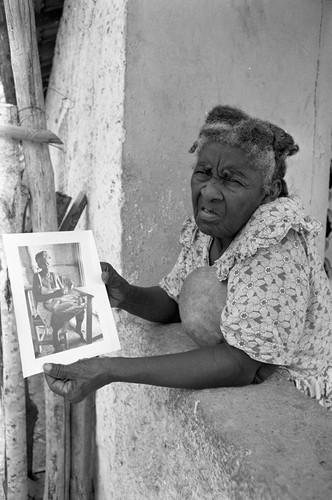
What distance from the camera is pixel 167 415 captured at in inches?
64.8

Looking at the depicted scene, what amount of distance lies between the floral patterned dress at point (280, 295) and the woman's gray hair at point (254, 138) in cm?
12

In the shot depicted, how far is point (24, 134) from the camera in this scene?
217cm

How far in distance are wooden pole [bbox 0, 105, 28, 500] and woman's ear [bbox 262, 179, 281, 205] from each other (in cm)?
123

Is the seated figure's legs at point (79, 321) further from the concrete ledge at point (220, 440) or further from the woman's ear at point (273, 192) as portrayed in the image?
the woman's ear at point (273, 192)

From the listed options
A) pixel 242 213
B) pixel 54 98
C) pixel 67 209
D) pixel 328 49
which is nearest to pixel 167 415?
pixel 242 213

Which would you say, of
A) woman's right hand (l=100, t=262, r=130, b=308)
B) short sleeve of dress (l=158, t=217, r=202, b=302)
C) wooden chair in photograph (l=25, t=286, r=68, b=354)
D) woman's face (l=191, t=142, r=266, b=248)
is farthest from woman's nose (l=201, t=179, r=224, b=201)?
wooden chair in photograph (l=25, t=286, r=68, b=354)

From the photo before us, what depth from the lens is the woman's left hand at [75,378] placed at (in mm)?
1388

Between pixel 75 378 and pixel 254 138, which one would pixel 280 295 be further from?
pixel 75 378

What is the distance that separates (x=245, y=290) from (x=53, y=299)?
0.63 metres

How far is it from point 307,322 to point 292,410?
311mm

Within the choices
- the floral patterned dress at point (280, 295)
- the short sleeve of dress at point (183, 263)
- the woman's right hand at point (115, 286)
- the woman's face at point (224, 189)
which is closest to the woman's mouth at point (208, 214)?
the woman's face at point (224, 189)

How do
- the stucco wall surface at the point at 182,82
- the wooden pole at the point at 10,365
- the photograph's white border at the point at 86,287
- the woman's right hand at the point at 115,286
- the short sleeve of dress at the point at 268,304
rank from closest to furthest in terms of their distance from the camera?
the short sleeve of dress at the point at 268,304
the photograph's white border at the point at 86,287
the woman's right hand at the point at 115,286
the stucco wall surface at the point at 182,82
the wooden pole at the point at 10,365

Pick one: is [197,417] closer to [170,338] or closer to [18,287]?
[170,338]

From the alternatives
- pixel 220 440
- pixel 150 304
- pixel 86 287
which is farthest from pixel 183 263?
pixel 220 440
